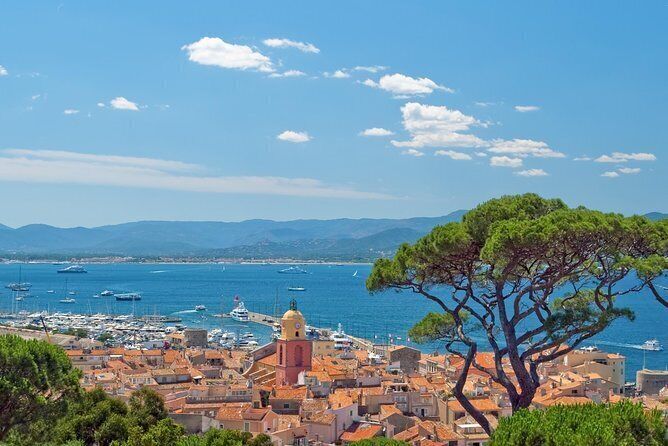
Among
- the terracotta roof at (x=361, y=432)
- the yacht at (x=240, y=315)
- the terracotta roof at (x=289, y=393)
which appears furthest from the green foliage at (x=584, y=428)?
the yacht at (x=240, y=315)

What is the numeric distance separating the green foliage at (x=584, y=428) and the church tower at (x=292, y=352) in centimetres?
2356

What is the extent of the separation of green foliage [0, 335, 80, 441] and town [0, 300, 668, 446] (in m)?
9.80

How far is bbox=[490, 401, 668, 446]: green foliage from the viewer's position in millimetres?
10969

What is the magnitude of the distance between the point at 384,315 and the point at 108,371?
69.9m

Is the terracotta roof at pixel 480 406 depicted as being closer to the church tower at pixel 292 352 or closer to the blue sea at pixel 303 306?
the church tower at pixel 292 352

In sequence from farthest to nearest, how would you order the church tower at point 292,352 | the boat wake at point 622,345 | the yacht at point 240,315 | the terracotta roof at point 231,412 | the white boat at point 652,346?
the yacht at point 240,315
the boat wake at point 622,345
the white boat at point 652,346
the church tower at point 292,352
the terracotta roof at point 231,412

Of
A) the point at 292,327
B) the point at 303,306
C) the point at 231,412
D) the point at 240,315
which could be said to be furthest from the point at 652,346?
the point at 303,306

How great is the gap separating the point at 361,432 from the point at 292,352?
9350 millimetres

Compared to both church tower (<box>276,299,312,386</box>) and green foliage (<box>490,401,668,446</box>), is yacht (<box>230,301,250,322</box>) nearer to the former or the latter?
church tower (<box>276,299,312,386</box>)

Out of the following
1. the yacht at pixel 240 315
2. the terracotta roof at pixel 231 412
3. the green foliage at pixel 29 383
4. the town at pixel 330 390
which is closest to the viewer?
the green foliage at pixel 29 383

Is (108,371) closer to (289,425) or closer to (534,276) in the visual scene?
(289,425)

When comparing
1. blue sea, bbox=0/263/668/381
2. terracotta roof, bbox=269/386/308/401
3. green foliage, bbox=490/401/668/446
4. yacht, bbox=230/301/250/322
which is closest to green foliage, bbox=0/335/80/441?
green foliage, bbox=490/401/668/446

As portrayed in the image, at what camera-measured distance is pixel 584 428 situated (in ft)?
36.7

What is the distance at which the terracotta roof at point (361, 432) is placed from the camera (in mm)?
26062
